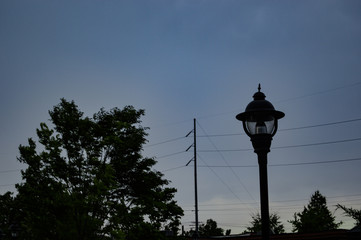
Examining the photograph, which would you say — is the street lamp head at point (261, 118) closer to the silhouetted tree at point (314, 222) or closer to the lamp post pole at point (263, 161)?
the lamp post pole at point (263, 161)

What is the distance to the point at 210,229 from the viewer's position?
135500 millimetres

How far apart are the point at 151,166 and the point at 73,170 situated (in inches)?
371

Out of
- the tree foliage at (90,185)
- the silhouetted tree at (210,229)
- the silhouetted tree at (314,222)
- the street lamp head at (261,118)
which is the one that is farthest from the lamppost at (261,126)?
the silhouetted tree at (210,229)

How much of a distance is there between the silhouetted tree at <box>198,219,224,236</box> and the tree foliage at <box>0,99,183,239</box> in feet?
323

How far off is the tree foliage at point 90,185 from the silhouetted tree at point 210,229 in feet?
323

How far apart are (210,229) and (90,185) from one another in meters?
114

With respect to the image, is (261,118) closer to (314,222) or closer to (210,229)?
(314,222)

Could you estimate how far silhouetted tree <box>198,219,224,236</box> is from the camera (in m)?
131

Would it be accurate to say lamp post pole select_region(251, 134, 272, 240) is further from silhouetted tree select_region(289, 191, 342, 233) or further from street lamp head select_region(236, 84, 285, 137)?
silhouetted tree select_region(289, 191, 342, 233)

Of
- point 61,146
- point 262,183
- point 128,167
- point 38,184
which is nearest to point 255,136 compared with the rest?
point 262,183

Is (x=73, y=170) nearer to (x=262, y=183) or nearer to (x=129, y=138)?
(x=129, y=138)

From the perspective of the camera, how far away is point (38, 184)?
2634cm

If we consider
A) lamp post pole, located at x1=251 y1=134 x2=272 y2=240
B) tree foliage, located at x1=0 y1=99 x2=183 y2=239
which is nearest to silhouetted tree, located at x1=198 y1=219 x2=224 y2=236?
tree foliage, located at x1=0 y1=99 x2=183 y2=239

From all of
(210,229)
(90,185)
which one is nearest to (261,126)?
(90,185)
